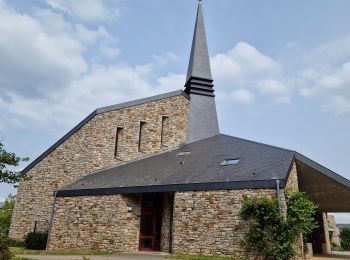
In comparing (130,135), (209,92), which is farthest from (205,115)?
(130,135)

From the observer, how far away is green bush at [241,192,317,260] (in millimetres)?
9508

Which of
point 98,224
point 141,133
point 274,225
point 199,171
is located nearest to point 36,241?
point 98,224

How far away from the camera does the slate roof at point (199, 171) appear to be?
1070 centimetres

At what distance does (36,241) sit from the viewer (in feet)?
45.8

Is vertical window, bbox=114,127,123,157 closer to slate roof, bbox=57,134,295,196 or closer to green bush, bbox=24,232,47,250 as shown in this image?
slate roof, bbox=57,134,295,196

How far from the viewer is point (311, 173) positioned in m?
12.0

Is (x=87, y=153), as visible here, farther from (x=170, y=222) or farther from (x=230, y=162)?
(x=230, y=162)

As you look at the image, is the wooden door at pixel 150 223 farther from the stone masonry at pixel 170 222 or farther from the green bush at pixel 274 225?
the green bush at pixel 274 225

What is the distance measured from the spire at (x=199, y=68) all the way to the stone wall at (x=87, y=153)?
3665mm

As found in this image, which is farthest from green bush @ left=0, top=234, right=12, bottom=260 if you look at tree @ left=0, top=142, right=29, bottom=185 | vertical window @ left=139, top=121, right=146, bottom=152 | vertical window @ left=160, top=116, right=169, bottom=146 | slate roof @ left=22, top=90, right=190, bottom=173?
vertical window @ left=160, top=116, right=169, bottom=146

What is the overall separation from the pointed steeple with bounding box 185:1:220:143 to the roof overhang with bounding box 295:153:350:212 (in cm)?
698

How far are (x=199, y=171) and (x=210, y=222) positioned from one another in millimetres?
2050

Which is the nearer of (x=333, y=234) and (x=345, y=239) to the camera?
(x=333, y=234)

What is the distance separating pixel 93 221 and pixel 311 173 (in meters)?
8.40
